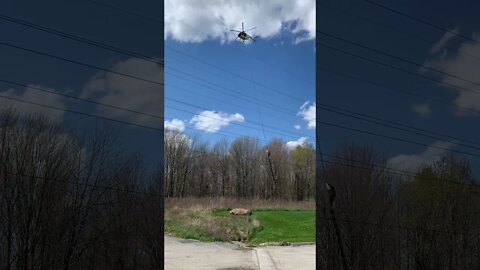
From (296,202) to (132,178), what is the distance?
47.4 ft

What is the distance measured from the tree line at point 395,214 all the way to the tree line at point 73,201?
1.39m

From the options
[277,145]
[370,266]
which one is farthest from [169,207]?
[370,266]

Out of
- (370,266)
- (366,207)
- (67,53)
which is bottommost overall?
(370,266)

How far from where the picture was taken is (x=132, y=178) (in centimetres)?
279

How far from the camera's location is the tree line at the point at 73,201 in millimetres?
2475

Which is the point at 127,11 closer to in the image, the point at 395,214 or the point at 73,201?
the point at 73,201

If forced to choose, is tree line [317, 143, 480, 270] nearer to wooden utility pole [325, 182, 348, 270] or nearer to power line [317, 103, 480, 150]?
wooden utility pole [325, 182, 348, 270]

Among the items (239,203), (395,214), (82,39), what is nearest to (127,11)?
(82,39)

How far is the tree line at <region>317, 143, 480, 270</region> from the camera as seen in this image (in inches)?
Result: 139

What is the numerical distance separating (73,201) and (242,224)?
42.7 feet

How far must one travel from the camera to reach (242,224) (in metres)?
15.3

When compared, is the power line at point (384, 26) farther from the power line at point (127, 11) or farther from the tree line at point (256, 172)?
the tree line at point (256, 172)

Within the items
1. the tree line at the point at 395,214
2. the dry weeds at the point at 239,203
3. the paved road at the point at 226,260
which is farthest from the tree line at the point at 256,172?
the tree line at the point at 395,214

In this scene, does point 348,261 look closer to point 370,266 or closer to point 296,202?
point 370,266
